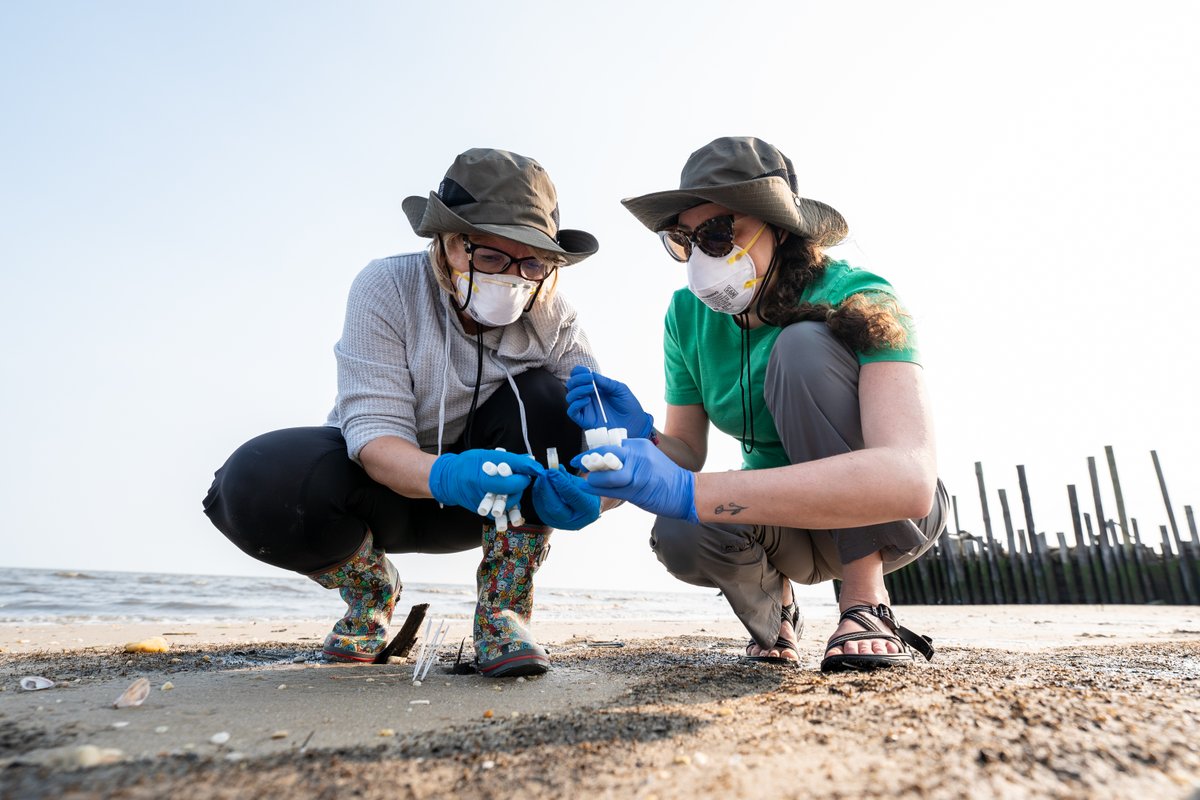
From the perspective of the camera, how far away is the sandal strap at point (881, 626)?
6.84ft

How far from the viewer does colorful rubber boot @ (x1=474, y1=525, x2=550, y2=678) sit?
2039 mm

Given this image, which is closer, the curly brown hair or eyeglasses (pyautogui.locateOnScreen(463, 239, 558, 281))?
the curly brown hair

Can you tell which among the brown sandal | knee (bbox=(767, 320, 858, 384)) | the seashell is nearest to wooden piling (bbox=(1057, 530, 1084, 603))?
the brown sandal

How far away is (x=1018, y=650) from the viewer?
3191 millimetres

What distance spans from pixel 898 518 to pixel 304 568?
1783 mm

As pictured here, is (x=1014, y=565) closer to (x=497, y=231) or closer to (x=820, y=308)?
(x=820, y=308)

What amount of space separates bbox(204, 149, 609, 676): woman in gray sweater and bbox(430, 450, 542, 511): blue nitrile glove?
1.9 inches

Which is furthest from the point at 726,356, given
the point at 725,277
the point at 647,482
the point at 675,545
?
the point at 647,482

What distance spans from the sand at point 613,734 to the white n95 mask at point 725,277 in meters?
1.14

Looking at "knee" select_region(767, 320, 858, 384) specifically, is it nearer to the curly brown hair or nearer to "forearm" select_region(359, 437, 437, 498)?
the curly brown hair

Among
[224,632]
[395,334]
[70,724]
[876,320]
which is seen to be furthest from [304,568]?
[224,632]

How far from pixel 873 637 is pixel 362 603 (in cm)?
161

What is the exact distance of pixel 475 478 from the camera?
193 cm

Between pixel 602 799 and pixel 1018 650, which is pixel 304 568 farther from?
pixel 1018 650
